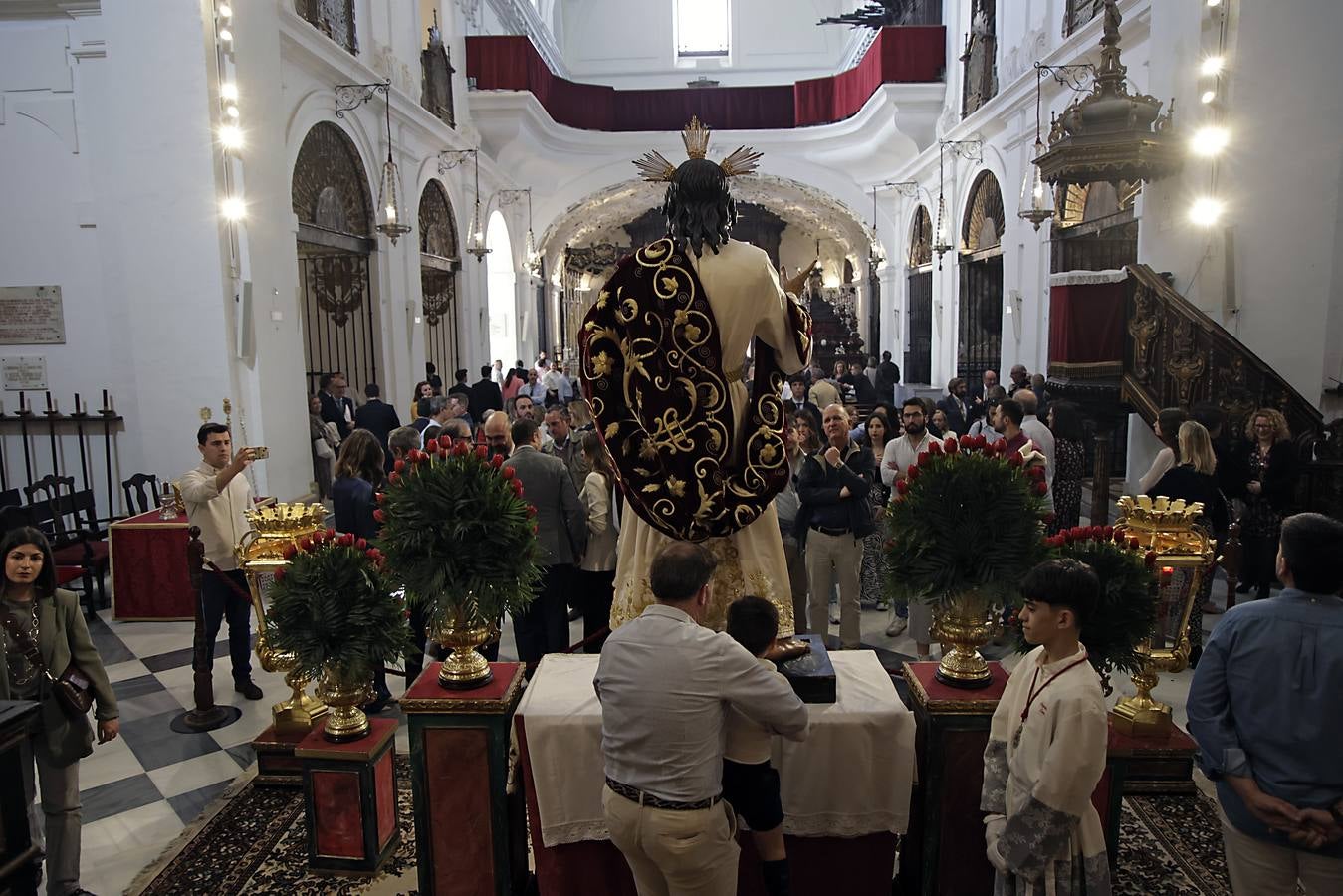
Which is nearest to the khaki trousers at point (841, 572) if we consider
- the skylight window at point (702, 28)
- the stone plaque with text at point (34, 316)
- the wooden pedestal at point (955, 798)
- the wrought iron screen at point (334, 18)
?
the wooden pedestal at point (955, 798)

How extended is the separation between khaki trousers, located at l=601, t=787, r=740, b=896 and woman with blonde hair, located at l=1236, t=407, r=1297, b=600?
5.23m

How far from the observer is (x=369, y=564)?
3559mm

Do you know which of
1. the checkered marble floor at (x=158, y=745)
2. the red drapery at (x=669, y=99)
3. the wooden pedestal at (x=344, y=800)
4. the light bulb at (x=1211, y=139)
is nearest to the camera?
the wooden pedestal at (x=344, y=800)

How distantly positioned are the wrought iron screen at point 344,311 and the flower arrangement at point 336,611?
8907mm

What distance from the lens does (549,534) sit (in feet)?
16.0

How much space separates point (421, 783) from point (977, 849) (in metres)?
1.87

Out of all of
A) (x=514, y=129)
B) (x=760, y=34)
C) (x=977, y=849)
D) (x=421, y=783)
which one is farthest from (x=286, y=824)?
(x=760, y=34)

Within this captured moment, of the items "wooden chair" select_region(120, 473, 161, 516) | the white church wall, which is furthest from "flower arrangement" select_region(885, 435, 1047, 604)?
the white church wall

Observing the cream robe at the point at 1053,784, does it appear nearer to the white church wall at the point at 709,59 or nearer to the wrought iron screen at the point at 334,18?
the wrought iron screen at the point at 334,18

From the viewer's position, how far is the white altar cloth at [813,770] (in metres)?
2.92

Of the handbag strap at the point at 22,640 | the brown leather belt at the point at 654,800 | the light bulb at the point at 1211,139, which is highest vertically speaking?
the light bulb at the point at 1211,139

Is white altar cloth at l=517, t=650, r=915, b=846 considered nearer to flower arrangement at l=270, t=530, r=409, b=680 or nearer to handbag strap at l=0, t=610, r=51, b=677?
flower arrangement at l=270, t=530, r=409, b=680

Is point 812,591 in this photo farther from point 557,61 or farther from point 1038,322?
point 557,61

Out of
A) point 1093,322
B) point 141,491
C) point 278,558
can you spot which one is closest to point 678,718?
point 278,558
